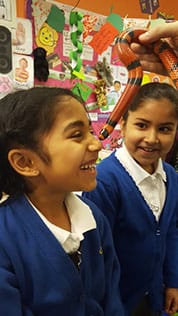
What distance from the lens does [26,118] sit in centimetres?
66

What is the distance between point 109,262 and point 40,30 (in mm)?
974

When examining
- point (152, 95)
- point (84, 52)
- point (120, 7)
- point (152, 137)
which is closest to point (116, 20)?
point (120, 7)

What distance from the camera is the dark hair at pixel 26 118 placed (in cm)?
66

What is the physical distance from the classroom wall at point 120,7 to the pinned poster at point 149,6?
0.02 metres

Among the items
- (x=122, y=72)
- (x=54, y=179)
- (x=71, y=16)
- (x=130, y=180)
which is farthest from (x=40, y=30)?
(x=54, y=179)

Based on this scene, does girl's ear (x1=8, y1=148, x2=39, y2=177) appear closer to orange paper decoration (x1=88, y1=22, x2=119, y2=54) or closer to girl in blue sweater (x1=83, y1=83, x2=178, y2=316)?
girl in blue sweater (x1=83, y1=83, x2=178, y2=316)

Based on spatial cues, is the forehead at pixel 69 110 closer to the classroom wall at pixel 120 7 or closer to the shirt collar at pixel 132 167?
the shirt collar at pixel 132 167

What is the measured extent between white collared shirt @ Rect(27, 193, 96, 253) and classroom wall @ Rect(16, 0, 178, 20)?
89 centimetres

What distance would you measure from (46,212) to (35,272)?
0.12 meters

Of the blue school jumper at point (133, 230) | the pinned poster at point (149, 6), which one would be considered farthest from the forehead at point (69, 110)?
the pinned poster at point (149, 6)

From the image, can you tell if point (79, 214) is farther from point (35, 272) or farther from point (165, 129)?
point (165, 129)

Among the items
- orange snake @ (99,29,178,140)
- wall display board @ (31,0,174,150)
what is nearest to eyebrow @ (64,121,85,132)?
orange snake @ (99,29,178,140)

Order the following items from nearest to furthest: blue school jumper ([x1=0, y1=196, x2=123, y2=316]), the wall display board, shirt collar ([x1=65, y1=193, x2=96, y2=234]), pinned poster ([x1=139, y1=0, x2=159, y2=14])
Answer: blue school jumper ([x1=0, y1=196, x2=123, y2=316]) < shirt collar ([x1=65, y1=193, x2=96, y2=234]) < the wall display board < pinned poster ([x1=139, y1=0, x2=159, y2=14])

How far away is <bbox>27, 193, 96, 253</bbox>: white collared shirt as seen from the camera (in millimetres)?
683
